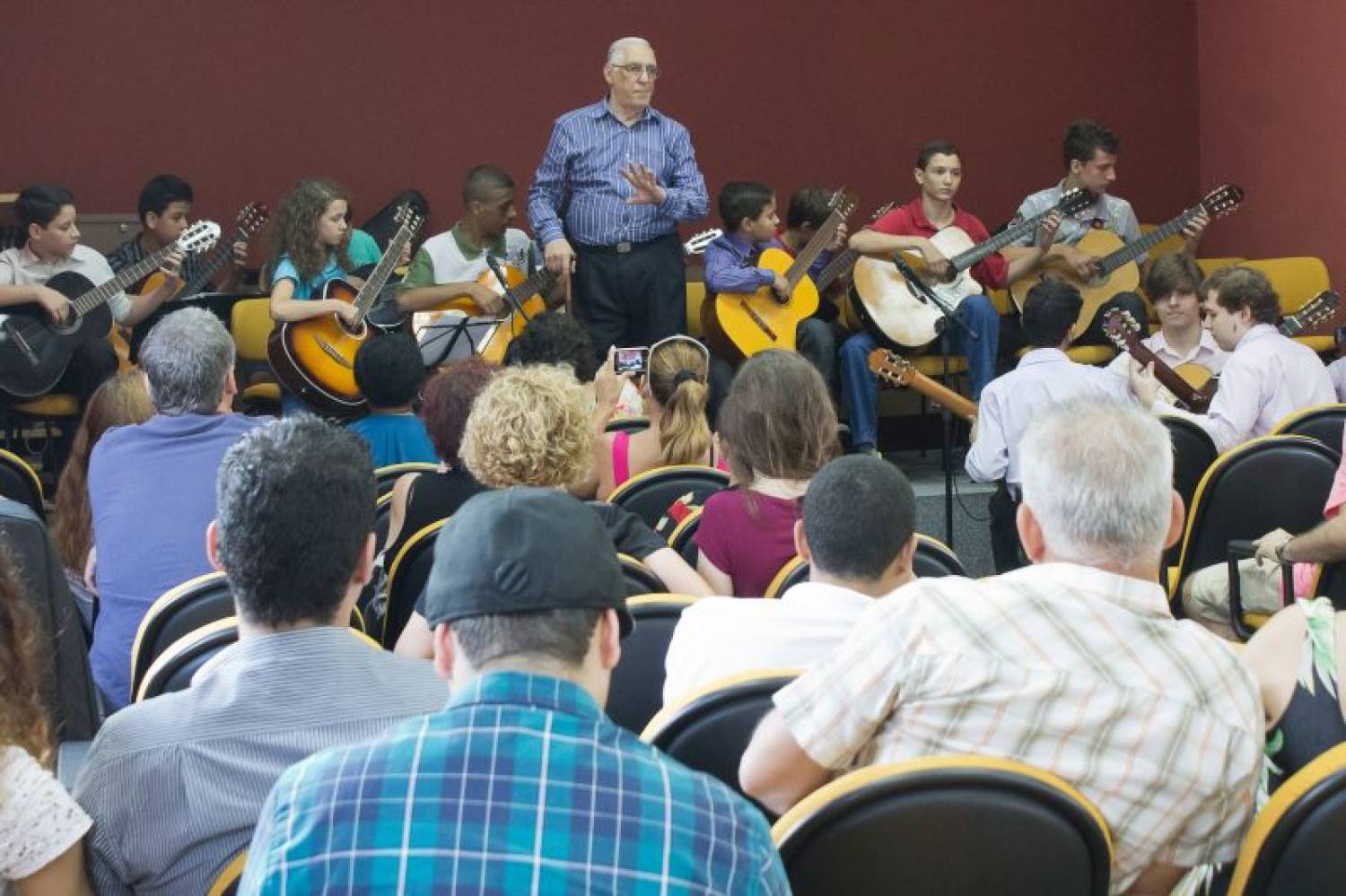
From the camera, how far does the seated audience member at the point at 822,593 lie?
2176mm

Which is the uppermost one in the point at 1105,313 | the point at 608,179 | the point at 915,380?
the point at 608,179

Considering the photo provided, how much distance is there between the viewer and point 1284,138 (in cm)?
872

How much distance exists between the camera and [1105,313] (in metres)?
7.55

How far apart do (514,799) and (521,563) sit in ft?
0.69

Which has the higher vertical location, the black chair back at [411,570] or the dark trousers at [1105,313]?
the black chair back at [411,570]

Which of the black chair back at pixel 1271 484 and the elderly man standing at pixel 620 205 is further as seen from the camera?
the elderly man standing at pixel 620 205

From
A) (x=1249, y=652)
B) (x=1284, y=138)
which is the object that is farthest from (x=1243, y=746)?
(x=1284, y=138)

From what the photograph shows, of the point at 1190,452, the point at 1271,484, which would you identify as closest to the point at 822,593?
the point at 1271,484

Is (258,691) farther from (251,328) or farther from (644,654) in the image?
(251,328)

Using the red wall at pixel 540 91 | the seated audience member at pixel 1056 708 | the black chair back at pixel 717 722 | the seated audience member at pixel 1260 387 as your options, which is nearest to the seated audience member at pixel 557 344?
the seated audience member at pixel 1260 387

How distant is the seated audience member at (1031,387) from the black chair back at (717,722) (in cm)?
305

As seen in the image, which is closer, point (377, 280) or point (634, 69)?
point (377, 280)

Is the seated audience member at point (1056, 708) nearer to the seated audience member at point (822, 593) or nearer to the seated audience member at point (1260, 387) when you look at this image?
the seated audience member at point (822, 593)

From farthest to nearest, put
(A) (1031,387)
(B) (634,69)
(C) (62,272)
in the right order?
1. (B) (634,69)
2. (C) (62,272)
3. (A) (1031,387)
